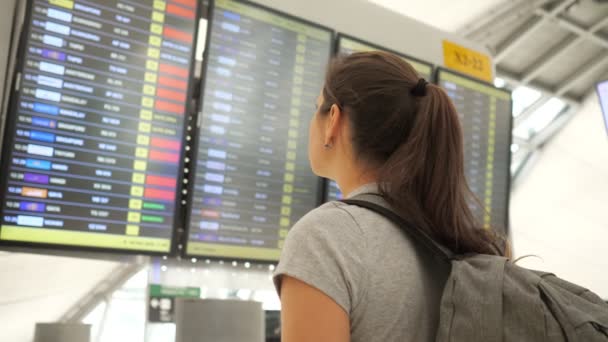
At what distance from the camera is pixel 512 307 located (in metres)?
1.10

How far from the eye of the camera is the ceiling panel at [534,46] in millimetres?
8181

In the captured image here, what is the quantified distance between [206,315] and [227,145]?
0.73 m

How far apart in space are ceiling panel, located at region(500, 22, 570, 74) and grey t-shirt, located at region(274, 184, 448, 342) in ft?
24.8

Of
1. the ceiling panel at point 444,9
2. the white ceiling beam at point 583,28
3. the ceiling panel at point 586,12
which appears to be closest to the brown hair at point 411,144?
the ceiling panel at point 444,9

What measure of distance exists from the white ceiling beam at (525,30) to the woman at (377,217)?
6922mm

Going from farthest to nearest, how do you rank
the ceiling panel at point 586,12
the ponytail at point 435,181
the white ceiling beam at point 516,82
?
the white ceiling beam at point 516,82 → the ceiling panel at point 586,12 → the ponytail at point 435,181

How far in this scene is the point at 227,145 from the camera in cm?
241

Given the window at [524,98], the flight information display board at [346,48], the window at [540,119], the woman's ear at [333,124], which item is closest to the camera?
the woman's ear at [333,124]

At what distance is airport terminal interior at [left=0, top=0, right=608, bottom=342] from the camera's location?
6.43ft

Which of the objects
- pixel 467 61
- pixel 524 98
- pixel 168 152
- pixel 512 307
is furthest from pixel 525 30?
pixel 512 307

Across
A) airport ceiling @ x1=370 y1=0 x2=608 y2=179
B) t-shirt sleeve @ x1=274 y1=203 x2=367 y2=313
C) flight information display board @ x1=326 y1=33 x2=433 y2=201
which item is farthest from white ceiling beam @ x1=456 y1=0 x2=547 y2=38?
t-shirt sleeve @ x1=274 y1=203 x2=367 y2=313

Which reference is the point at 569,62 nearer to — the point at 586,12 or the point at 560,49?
the point at 560,49

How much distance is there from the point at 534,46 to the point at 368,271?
8.04 m

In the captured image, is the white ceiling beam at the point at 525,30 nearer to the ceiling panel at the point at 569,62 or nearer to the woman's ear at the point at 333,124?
the ceiling panel at the point at 569,62
